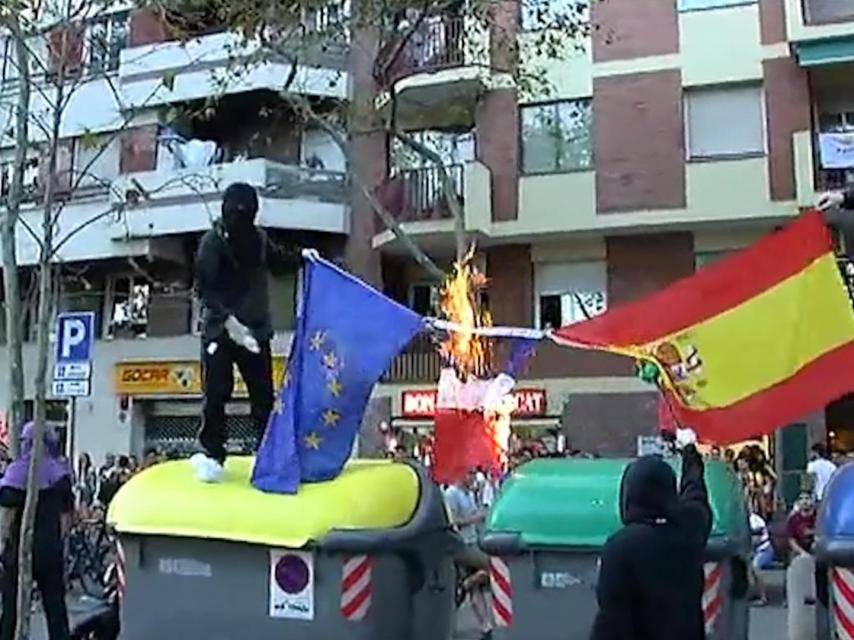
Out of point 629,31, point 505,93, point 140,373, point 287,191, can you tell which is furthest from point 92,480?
point 629,31

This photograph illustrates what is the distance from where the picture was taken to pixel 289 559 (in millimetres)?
6664

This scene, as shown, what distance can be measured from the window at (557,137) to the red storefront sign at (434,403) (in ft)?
13.5

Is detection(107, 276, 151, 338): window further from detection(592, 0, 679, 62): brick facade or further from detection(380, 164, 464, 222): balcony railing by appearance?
detection(592, 0, 679, 62): brick facade

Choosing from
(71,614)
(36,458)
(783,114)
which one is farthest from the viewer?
(783,114)

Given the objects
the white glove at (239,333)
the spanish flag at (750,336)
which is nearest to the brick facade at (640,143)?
the spanish flag at (750,336)

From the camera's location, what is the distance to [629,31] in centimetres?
2406

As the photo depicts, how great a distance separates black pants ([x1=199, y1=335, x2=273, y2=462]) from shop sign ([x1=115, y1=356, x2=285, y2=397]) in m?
19.2

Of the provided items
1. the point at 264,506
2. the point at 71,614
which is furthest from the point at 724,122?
the point at 264,506

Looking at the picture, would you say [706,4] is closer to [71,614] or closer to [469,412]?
[469,412]

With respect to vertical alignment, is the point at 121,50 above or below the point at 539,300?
above

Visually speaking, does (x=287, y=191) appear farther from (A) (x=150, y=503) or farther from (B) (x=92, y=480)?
(A) (x=150, y=503)

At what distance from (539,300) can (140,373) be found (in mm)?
8536

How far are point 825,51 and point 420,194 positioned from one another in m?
7.61

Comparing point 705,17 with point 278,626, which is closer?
point 278,626
